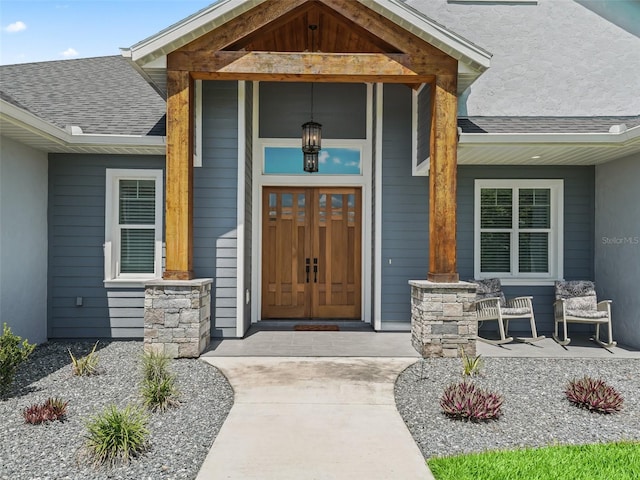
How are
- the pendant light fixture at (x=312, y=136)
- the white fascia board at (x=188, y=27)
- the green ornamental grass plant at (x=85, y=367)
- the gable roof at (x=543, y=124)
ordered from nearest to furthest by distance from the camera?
the green ornamental grass plant at (x=85, y=367)
the white fascia board at (x=188, y=27)
the gable roof at (x=543, y=124)
the pendant light fixture at (x=312, y=136)

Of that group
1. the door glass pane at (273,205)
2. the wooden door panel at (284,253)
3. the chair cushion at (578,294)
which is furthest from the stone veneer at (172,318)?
the chair cushion at (578,294)

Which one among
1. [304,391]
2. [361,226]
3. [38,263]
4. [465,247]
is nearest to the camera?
[304,391]

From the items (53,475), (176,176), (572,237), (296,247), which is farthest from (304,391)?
(572,237)

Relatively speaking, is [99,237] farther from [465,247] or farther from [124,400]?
[465,247]

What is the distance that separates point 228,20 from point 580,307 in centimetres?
621

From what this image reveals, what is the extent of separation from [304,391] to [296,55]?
149 inches

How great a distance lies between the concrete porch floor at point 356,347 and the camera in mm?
5438

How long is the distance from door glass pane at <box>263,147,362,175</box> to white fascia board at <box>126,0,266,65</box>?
7.86 ft

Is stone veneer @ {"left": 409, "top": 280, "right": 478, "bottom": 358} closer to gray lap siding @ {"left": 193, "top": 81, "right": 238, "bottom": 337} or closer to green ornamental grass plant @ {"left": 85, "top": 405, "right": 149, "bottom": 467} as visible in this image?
gray lap siding @ {"left": 193, "top": 81, "right": 238, "bottom": 337}

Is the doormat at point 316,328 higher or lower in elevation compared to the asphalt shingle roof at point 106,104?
lower

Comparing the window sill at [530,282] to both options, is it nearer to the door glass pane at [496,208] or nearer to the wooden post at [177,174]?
the door glass pane at [496,208]

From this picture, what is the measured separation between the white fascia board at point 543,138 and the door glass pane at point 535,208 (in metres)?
1.44

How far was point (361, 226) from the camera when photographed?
7.35 metres

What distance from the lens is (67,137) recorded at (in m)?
5.71
